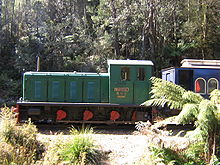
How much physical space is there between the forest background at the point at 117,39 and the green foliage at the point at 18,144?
12842mm

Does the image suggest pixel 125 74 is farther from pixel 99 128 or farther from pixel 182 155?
pixel 182 155

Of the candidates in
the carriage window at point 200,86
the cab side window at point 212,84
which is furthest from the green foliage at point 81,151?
the cab side window at point 212,84

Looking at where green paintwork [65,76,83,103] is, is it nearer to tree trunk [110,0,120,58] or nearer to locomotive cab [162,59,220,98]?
locomotive cab [162,59,220,98]

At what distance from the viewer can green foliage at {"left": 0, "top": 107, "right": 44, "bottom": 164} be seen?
6.00 metres

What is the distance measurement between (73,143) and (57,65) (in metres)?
15.1

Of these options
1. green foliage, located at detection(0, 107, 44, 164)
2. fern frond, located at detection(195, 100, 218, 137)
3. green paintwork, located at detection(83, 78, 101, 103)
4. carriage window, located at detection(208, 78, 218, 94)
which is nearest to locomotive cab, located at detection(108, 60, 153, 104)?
green paintwork, located at detection(83, 78, 101, 103)

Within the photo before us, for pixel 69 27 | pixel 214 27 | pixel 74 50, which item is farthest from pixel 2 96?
pixel 214 27

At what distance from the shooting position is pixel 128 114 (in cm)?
1076

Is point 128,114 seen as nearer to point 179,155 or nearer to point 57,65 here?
point 179,155

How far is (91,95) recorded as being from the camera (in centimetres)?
1074

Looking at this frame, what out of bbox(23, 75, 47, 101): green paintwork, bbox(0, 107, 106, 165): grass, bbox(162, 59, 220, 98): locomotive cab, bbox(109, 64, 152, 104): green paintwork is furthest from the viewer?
bbox(162, 59, 220, 98): locomotive cab

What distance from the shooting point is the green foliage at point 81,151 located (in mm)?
6059

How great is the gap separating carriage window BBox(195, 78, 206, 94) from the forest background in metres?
8.68

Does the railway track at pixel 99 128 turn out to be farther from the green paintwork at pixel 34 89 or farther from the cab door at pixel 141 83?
the cab door at pixel 141 83
